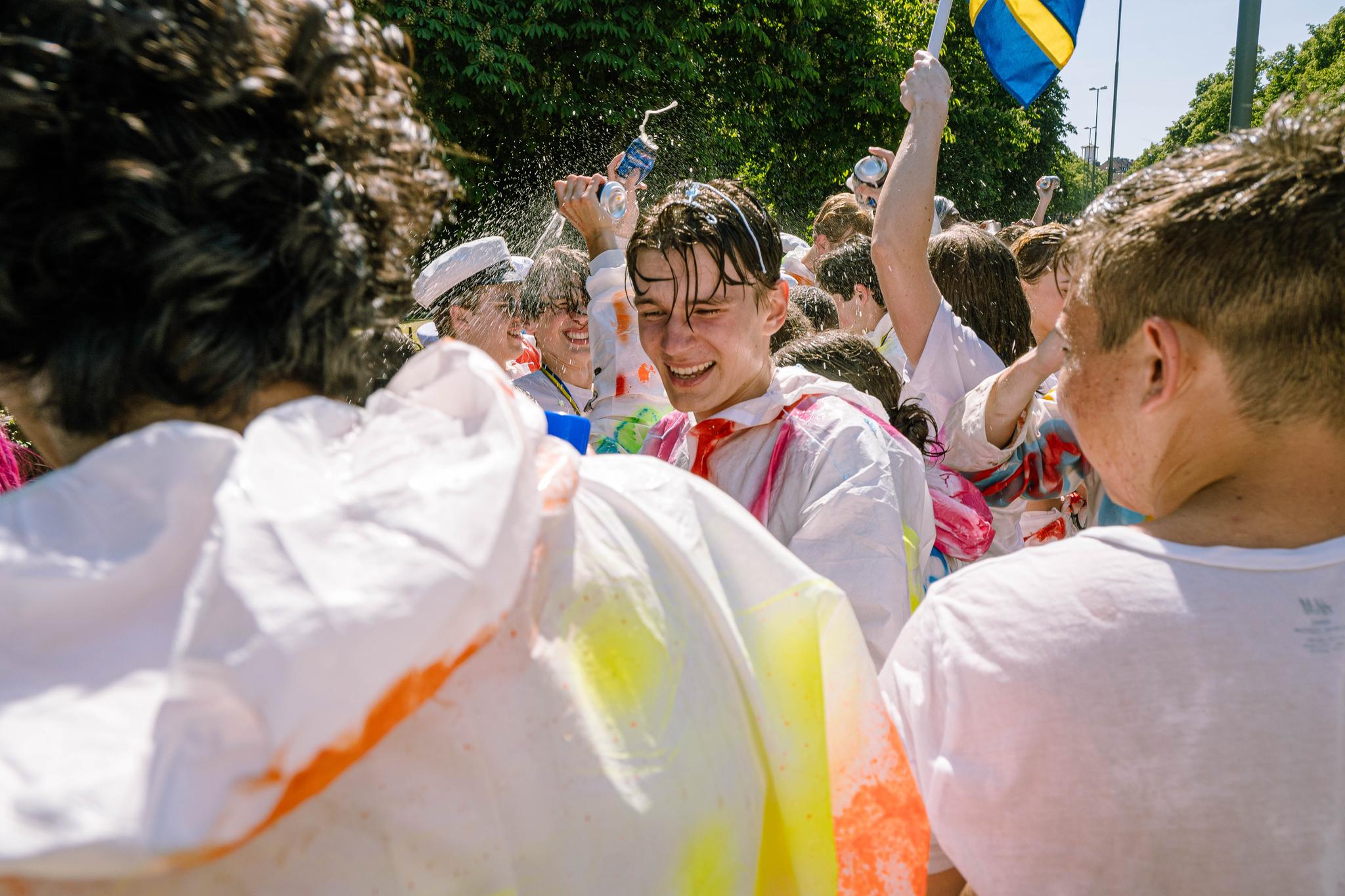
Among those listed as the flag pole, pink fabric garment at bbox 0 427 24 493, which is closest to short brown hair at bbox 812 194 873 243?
the flag pole

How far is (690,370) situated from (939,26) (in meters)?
2.01

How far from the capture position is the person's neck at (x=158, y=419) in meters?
0.83

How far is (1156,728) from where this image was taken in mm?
1154

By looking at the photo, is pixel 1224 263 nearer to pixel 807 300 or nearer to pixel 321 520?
pixel 321 520

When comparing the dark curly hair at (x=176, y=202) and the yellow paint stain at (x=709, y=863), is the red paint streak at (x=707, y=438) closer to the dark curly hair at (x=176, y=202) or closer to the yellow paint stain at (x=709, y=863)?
the yellow paint stain at (x=709, y=863)

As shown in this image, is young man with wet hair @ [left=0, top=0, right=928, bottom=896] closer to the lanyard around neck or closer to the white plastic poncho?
the white plastic poncho

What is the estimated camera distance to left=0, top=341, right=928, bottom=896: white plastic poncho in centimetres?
63

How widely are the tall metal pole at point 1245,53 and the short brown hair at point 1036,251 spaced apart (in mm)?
2740

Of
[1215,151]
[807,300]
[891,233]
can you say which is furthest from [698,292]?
[807,300]

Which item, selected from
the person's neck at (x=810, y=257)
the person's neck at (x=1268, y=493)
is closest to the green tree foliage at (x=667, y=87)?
the person's neck at (x=810, y=257)

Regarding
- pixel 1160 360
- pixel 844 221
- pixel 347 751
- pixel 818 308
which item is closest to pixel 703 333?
pixel 1160 360

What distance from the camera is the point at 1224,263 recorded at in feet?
3.98

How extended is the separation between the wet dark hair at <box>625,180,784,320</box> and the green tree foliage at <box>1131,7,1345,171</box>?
25.9m

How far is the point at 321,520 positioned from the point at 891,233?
231 cm
